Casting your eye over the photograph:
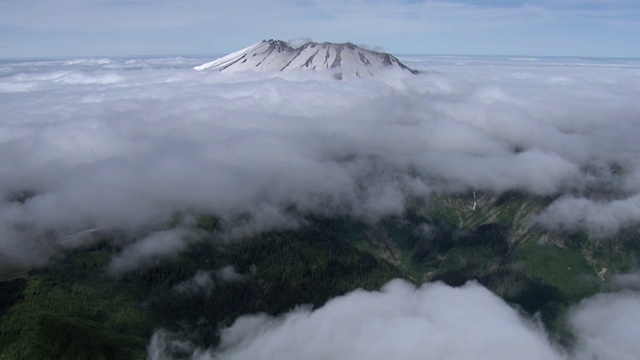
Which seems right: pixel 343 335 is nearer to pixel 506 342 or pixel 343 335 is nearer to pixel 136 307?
pixel 506 342

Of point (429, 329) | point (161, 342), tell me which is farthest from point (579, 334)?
point (161, 342)

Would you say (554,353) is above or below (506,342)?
below

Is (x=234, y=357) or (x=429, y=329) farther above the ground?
(x=429, y=329)

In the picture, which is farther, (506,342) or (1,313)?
(1,313)

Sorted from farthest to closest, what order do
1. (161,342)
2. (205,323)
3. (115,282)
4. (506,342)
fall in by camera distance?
1. (115,282)
2. (205,323)
3. (161,342)
4. (506,342)

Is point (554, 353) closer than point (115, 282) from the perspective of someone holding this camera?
Yes

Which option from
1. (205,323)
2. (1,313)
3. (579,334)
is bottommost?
(579,334)

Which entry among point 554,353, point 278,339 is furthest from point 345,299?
point 554,353

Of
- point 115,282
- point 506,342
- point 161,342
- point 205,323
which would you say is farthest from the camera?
point 115,282

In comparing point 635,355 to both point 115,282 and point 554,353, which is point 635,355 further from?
point 115,282
